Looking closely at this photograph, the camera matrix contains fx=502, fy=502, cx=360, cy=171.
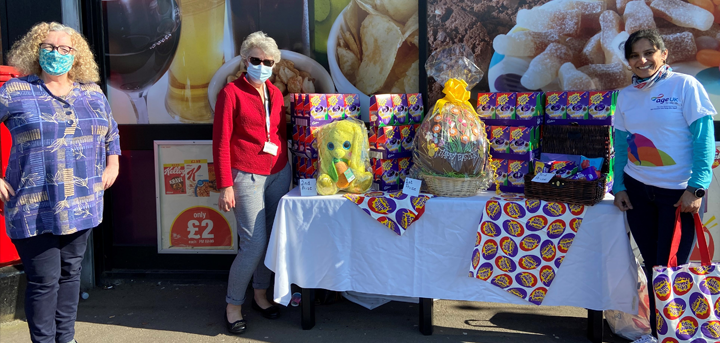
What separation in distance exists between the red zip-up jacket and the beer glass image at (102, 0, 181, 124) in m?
1.26

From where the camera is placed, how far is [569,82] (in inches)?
143

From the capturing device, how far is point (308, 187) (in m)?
3.16

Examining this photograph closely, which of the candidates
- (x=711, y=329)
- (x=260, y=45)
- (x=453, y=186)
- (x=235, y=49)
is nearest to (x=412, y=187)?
(x=453, y=186)

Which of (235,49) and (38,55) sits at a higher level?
(235,49)

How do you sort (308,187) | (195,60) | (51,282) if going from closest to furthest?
1. (51,282)
2. (308,187)
3. (195,60)

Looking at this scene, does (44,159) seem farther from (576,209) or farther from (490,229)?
(576,209)

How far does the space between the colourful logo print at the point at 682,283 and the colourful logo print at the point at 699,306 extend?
0.12 feet

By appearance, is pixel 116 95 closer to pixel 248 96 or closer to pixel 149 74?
pixel 149 74

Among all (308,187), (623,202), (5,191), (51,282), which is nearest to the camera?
(5,191)

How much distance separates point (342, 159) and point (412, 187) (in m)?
0.47

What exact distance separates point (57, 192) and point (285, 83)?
183 centimetres

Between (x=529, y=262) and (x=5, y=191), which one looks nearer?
(x=5, y=191)

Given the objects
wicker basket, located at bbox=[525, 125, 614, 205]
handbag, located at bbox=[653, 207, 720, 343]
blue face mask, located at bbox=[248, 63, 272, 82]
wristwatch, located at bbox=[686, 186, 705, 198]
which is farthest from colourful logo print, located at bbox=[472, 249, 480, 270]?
blue face mask, located at bbox=[248, 63, 272, 82]

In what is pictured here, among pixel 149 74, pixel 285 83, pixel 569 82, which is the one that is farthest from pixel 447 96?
pixel 149 74
